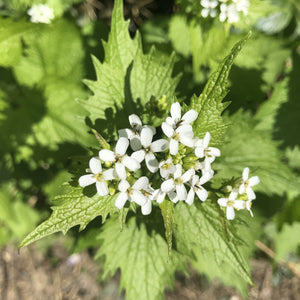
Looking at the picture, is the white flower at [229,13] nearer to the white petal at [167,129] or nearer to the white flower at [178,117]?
the white flower at [178,117]

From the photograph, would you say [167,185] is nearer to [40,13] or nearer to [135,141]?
[135,141]

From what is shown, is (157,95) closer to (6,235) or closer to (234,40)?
(234,40)

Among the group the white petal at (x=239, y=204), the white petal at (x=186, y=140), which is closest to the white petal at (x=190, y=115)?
the white petal at (x=186, y=140)

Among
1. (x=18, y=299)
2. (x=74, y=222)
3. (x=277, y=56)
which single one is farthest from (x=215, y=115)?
(x=18, y=299)

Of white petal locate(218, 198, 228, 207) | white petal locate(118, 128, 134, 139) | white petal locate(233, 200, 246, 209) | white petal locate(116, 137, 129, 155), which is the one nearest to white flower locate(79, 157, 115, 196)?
white petal locate(116, 137, 129, 155)

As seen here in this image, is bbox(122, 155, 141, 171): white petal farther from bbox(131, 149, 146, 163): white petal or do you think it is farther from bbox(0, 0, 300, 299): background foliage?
bbox(0, 0, 300, 299): background foliage
